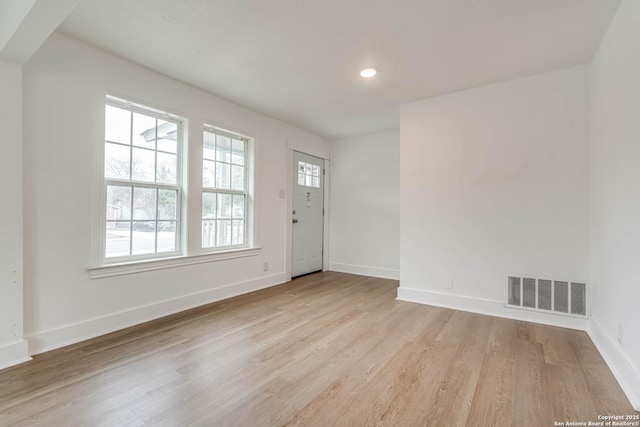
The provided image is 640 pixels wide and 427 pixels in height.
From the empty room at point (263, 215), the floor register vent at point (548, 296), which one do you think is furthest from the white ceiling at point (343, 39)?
the floor register vent at point (548, 296)

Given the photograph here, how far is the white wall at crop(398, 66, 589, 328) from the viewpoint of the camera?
2.84 metres

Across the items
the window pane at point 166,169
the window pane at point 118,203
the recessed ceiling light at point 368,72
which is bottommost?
the window pane at point 118,203

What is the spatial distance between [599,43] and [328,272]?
4453 mm

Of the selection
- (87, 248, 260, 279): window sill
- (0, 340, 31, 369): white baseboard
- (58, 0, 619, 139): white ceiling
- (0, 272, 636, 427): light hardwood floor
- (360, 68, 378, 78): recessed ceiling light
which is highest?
(58, 0, 619, 139): white ceiling

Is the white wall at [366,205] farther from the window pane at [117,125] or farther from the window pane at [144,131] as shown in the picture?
the window pane at [117,125]

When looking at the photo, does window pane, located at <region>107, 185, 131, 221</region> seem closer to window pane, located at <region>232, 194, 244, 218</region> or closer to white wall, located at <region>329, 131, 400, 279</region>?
window pane, located at <region>232, 194, 244, 218</region>

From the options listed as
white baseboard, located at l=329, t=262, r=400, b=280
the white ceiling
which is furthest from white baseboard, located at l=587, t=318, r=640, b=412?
white baseboard, located at l=329, t=262, r=400, b=280

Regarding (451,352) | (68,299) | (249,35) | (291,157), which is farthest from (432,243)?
(68,299)

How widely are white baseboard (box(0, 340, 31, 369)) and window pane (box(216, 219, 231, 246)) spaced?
1.90 metres

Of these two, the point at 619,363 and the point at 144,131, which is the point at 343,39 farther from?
the point at 619,363

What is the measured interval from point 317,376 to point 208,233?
7.48 feet

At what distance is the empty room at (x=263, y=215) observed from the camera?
179 centimetres

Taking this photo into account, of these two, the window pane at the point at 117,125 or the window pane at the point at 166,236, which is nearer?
the window pane at the point at 117,125

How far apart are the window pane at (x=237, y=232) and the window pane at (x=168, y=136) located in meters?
1.19
